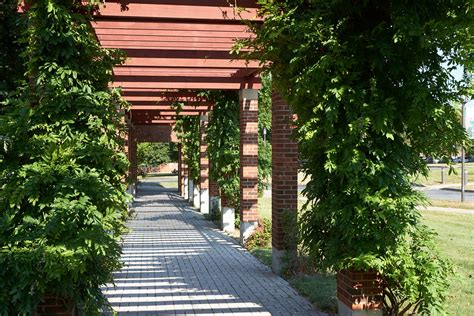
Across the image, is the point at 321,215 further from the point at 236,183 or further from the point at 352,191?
the point at 236,183

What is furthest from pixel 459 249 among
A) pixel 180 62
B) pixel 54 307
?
pixel 54 307

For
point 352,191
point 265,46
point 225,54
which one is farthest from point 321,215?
point 225,54

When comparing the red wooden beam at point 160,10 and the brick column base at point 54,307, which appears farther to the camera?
the red wooden beam at point 160,10

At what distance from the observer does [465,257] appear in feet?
28.0

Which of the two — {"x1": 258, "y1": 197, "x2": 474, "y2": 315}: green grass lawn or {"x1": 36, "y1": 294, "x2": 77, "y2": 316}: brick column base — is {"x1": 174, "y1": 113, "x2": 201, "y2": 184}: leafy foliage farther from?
{"x1": 36, "y1": 294, "x2": 77, "y2": 316}: brick column base

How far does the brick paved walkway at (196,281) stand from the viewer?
5.84m

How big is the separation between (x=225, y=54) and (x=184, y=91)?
4885 mm

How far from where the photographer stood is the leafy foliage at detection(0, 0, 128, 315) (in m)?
3.91

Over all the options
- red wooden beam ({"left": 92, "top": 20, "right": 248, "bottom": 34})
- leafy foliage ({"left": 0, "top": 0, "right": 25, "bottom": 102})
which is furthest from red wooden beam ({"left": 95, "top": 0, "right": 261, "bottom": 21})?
leafy foliage ({"left": 0, "top": 0, "right": 25, "bottom": 102})

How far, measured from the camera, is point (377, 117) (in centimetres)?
415

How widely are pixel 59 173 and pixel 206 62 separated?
535 cm

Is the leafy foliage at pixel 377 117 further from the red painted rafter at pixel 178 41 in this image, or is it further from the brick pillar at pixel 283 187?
the brick pillar at pixel 283 187

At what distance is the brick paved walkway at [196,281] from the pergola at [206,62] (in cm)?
82

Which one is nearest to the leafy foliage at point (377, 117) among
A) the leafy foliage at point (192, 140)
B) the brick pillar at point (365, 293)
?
the brick pillar at point (365, 293)
